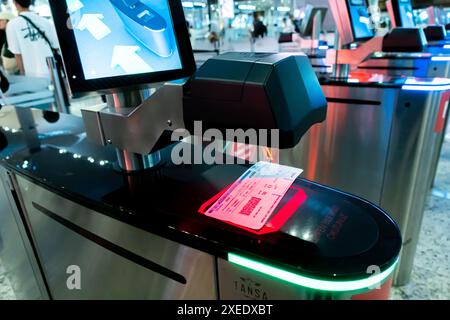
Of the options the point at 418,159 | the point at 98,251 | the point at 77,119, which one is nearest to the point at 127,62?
the point at 98,251

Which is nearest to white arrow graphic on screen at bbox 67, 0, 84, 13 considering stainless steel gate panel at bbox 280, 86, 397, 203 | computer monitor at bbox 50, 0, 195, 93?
computer monitor at bbox 50, 0, 195, 93

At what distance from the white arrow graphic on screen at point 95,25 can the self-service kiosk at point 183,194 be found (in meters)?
0.01

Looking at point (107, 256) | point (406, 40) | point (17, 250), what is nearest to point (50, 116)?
point (17, 250)

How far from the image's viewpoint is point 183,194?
2.52 feet

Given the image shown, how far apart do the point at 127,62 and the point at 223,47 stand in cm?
641

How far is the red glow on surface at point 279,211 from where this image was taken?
616mm

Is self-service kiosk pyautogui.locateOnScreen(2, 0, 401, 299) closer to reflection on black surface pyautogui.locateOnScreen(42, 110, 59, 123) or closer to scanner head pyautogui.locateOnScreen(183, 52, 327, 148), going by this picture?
scanner head pyautogui.locateOnScreen(183, 52, 327, 148)

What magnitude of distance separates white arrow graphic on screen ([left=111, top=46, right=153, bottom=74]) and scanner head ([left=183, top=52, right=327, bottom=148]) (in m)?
0.15

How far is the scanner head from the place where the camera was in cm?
53

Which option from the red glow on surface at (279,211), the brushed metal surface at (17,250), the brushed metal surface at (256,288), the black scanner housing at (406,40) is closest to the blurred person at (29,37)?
the brushed metal surface at (17,250)

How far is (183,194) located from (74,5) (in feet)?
1.45

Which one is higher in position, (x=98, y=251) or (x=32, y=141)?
(x=32, y=141)

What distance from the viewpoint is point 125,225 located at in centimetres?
74

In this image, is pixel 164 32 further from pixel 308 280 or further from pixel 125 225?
pixel 308 280
